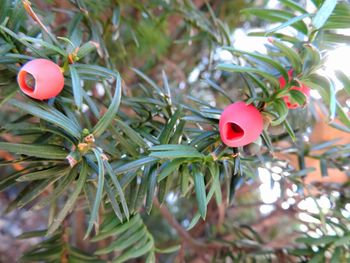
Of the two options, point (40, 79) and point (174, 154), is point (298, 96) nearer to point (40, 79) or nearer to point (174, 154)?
point (174, 154)

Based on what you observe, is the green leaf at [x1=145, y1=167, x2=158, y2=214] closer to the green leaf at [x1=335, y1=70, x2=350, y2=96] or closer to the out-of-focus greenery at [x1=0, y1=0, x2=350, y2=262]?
the out-of-focus greenery at [x1=0, y1=0, x2=350, y2=262]

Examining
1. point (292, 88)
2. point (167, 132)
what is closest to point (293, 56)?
point (292, 88)

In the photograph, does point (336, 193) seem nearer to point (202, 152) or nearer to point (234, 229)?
point (234, 229)

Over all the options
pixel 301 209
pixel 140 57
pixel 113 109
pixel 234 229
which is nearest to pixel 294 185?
pixel 301 209

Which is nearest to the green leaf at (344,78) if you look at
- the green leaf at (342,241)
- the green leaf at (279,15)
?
the green leaf at (279,15)

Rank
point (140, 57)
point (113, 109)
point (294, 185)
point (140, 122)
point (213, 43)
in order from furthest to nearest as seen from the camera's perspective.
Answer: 1. point (140, 57)
2. point (213, 43)
3. point (294, 185)
4. point (140, 122)
5. point (113, 109)

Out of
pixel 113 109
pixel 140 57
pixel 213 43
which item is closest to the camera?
pixel 113 109
